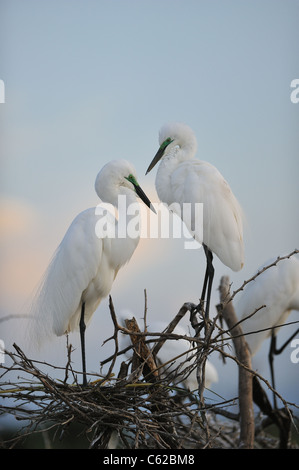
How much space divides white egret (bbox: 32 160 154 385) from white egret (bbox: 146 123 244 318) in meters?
0.21

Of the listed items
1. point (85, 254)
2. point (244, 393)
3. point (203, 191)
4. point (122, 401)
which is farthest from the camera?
point (244, 393)

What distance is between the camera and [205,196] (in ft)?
7.78

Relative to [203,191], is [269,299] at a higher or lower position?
lower

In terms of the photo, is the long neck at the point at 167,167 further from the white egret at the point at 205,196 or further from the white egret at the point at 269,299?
the white egret at the point at 269,299

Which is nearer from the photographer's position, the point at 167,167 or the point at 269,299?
the point at 167,167

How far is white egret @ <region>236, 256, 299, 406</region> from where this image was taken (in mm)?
3314

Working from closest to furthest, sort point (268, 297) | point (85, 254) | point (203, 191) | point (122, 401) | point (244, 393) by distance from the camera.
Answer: point (122, 401) < point (85, 254) < point (203, 191) < point (244, 393) < point (268, 297)

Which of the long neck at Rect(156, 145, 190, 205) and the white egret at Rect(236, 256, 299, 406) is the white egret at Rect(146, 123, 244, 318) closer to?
the long neck at Rect(156, 145, 190, 205)

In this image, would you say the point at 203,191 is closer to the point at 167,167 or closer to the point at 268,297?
the point at 167,167

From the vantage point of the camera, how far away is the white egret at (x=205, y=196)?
2338mm

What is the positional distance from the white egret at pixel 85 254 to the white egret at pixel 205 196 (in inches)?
8.4

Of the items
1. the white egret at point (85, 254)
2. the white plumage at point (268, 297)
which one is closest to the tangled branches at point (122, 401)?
the white egret at point (85, 254)

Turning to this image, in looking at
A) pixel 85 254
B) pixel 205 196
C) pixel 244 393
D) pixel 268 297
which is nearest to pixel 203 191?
pixel 205 196

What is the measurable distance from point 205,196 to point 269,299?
1.20m
